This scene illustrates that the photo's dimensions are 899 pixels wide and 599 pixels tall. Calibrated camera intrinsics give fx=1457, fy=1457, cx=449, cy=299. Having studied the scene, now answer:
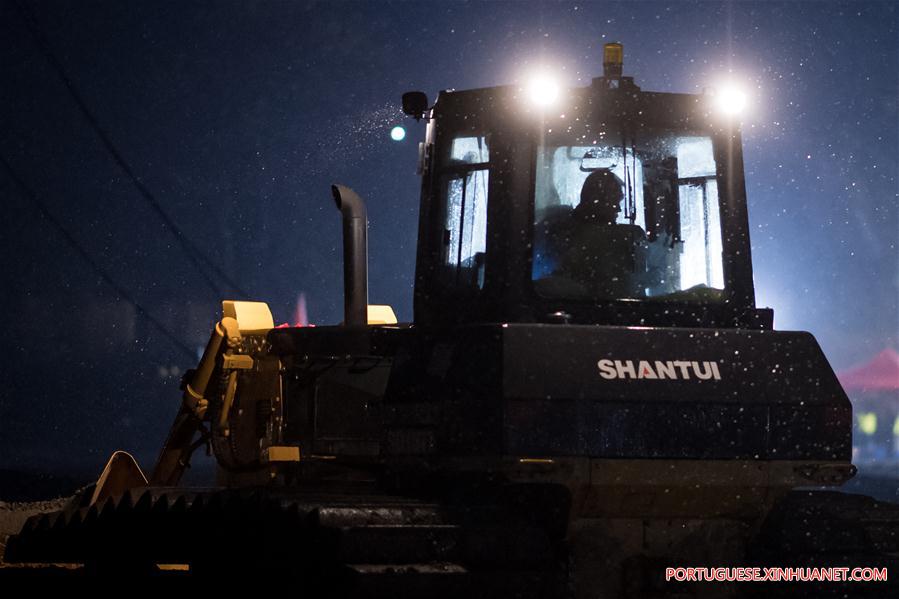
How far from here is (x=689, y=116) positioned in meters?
8.34

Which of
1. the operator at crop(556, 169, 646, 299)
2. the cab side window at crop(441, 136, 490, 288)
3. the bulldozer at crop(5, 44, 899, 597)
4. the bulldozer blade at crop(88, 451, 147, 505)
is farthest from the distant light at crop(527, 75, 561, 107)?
the bulldozer blade at crop(88, 451, 147, 505)

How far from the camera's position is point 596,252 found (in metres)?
7.86

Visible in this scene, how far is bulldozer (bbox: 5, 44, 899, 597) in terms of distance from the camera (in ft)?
23.1

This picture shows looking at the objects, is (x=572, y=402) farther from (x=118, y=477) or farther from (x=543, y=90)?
(x=118, y=477)

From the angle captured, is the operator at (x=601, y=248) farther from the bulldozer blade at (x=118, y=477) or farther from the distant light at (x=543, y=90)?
the bulldozer blade at (x=118, y=477)

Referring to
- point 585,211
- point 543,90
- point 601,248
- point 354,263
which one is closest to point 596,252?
point 601,248

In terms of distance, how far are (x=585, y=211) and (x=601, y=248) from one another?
0.71 feet

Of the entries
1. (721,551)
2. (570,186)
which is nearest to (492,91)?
(570,186)

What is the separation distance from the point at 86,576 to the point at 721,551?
14.7 feet

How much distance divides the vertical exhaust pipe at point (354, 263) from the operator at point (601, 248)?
1756 millimetres

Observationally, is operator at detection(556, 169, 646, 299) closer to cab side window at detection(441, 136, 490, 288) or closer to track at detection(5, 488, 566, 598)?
cab side window at detection(441, 136, 490, 288)

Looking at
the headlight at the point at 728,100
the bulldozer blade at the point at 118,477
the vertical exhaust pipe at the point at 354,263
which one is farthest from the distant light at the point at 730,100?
the bulldozer blade at the point at 118,477

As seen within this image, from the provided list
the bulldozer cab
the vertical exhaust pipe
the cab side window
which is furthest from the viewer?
the vertical exhaust pipe

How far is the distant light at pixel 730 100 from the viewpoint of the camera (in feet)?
27.7
